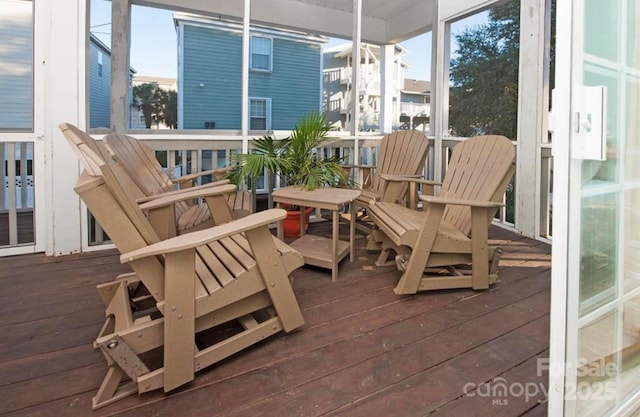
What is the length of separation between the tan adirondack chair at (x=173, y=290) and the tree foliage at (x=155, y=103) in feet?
22.3

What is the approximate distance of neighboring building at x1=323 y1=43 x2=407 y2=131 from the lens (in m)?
6.90

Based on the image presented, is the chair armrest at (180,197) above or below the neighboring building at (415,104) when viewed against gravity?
below

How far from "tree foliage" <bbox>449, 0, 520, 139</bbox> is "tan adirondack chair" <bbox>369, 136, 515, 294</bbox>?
5.59 feet

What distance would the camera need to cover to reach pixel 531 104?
391cm

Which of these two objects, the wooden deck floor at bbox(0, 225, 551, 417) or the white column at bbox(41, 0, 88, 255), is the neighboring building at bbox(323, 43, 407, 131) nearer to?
the white column at bbox(41, 0, 88, 255)

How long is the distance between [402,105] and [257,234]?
18.2 ft

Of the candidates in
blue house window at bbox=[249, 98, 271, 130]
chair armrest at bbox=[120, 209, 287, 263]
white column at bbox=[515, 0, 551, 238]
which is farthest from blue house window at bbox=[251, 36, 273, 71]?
chair armrest at bbox=[120, 209, 287, 263]

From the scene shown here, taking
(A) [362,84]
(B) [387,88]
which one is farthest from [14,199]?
(A) [362,84]

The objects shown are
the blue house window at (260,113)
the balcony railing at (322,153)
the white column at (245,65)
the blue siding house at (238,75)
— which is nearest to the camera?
the balcony railing at (322,153)

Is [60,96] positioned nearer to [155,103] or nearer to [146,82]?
[146,82]

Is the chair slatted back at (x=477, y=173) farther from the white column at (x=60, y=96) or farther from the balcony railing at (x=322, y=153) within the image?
the white column at (x=60, y=96)

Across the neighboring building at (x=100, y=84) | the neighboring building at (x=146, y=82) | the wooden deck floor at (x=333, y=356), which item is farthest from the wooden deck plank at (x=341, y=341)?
the neighboring building at (x=146, y=82)

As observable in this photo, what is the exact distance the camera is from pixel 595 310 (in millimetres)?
1218

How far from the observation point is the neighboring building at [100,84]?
5523 millimetres
